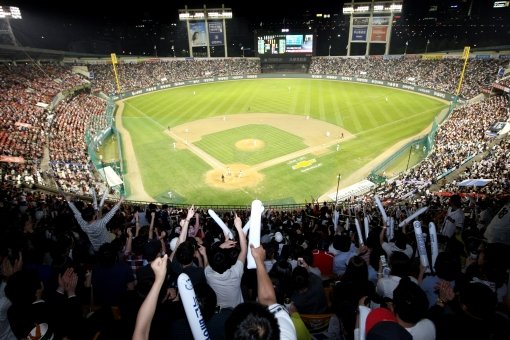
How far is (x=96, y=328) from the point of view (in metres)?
3.86

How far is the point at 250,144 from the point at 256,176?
8.11m

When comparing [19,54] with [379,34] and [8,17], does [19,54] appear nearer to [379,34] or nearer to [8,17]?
[8,17]

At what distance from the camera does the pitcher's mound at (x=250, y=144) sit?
35250mm

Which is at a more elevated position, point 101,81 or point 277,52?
point 277,52

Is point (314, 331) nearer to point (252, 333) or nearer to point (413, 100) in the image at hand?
point (252, 333)

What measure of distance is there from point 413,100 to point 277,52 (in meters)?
34.3

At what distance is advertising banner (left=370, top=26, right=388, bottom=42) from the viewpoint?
71875 millimetres

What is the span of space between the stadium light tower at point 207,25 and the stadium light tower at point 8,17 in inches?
1326

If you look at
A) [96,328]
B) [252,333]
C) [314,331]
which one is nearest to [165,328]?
[96,328]

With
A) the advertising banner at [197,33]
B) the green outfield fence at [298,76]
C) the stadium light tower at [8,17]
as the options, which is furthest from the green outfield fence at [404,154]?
the stadium light tower at [8,17]

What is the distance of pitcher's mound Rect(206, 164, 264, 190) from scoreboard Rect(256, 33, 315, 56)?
51290 millimetres

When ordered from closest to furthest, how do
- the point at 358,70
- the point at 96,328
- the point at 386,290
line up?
the point at 96,328, the point at 386,290, the point at 358,70

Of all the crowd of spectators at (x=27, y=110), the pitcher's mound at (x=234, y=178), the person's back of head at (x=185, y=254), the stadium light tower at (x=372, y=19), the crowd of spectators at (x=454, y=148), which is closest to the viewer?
the person's back of head at (x=185, y=254)

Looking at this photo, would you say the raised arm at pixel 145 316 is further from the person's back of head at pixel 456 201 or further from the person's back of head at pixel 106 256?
the person's back of head at pixel 456 201
